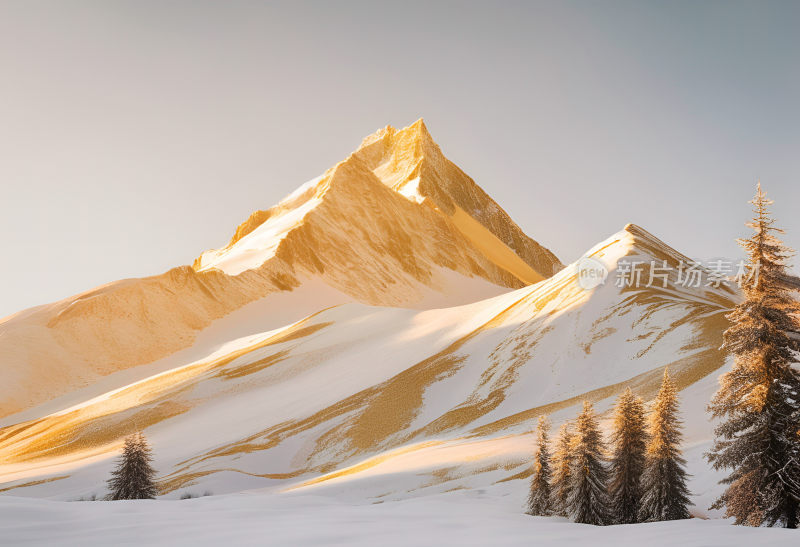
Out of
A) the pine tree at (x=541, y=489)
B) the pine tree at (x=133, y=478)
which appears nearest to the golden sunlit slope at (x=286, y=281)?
the pine tree at (x=133, y=478)

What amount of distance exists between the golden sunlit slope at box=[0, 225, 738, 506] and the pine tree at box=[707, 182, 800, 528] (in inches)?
496

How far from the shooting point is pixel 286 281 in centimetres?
11531

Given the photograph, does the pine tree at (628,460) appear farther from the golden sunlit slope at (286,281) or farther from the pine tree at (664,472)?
the golden sunlit slope at (286,281)

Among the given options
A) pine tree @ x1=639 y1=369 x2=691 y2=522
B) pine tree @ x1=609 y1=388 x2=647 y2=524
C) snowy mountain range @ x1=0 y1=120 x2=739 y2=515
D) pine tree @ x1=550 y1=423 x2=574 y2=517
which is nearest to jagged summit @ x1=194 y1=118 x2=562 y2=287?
snowy mountain range @ x1=0 y1=120 x2=739 y2=515

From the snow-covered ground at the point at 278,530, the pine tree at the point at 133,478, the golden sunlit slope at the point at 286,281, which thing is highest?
the golden sunlit slope at the point at 286,281

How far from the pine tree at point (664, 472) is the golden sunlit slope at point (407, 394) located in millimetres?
8414

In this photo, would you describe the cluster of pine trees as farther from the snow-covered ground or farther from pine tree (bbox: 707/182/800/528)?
the snow-covered ground

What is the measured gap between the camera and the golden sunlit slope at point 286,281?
80.1 metres

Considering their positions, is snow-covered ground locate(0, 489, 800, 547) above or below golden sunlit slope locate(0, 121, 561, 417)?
below

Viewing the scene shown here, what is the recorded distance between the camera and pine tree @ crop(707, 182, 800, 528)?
45.2 feet

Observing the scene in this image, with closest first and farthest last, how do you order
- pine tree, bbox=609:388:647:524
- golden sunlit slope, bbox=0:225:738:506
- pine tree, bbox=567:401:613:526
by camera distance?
pine tree, bbox=567:401:613:526 < pine tree, bbox=609:388:647:524 < golden sunlit slope, bbox=0:225:738:506

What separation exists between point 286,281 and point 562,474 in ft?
331

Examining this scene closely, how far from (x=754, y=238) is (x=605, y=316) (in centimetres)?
3504

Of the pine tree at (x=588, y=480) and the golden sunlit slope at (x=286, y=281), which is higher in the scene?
the golden sunlit slope at (x=286, y=281)
